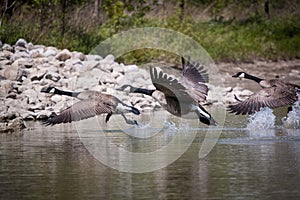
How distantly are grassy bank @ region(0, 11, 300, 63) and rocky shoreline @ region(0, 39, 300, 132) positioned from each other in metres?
1.84

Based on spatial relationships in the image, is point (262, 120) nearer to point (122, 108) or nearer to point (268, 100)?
point (268, 100)

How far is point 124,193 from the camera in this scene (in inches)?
311

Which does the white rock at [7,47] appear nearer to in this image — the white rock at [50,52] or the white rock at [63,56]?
the white rock at [50,52]

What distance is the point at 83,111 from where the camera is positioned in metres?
12.7

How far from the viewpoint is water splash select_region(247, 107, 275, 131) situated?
43.4 feet

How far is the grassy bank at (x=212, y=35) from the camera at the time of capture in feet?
75.0

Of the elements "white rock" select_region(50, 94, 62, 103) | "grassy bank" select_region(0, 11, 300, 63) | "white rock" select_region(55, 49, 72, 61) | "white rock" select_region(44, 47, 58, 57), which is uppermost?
"grassy bank" select_region(0, 11, 300, 63)

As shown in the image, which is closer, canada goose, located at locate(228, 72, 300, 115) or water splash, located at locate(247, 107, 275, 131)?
canada goose, located at locate(228, 72, 300, 115)

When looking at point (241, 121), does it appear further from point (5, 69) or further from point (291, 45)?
point (291, 45)

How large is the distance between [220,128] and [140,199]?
19.4ft

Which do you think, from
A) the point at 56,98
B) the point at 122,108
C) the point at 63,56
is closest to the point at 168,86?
the point at 122,108

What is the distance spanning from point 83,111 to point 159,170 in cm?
365

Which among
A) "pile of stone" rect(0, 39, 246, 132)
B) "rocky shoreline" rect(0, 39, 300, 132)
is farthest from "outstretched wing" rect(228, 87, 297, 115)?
"rocky shoreline" rect(0, 39, 300, 132)

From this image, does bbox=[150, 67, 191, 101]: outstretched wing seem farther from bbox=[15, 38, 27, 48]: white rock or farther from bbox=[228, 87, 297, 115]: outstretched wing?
bbox=[15, 38, 27, 48]: white rock
